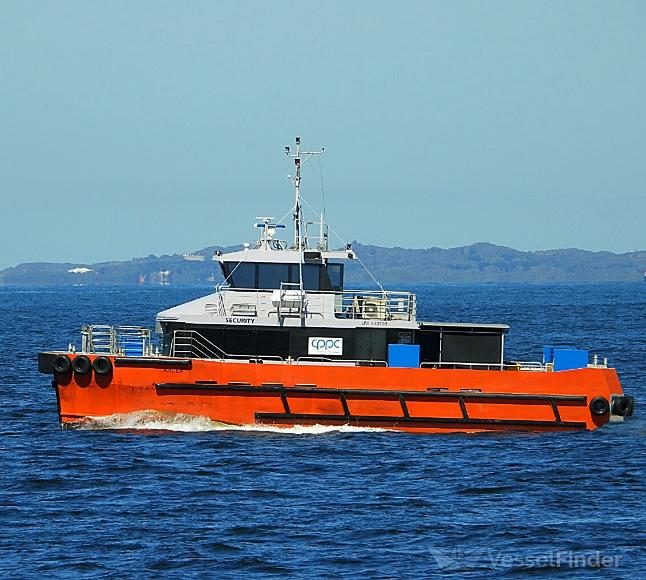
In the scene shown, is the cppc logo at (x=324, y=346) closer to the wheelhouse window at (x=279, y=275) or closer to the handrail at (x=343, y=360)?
the handrail at (x=343, y=360)

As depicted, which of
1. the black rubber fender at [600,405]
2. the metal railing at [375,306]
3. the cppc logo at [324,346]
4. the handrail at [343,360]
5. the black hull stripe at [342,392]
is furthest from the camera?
the metal railing at [375,306]

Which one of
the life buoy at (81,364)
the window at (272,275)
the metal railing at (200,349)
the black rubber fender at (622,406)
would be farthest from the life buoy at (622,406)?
the life buoy at (81,364)

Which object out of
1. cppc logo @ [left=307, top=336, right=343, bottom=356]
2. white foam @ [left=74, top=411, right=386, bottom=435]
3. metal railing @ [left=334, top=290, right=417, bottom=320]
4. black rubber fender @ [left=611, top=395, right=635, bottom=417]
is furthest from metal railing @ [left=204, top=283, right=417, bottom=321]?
black rubber fender @ [left=611, top=395, right=635, bottom=417]

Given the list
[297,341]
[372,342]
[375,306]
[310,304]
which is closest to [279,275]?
[310,304]

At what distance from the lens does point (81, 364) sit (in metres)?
27.2

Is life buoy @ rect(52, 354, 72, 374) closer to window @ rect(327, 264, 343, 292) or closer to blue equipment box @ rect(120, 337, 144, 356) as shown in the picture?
blue equipment box @ rect(120, 337, 144, 356)

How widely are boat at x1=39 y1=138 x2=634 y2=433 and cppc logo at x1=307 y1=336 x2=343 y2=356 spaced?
22mm

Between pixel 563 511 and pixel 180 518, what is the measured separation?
6.13 metres

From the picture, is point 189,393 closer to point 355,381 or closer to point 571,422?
point 355,381

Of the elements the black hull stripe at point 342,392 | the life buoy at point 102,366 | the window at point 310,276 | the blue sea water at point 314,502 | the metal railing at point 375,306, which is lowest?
the blue sea water at point 314,502

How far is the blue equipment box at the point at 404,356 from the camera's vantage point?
27.8 metres

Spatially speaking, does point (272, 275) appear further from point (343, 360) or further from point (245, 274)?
point (343, 360)

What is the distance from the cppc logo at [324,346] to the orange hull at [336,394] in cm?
122

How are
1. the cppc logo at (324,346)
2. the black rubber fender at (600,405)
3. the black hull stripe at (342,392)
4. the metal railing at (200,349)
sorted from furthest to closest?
the cppc logo at (324,346)
the metal railing at (200,349)
the black rubber fender at (600,405)
the black hull stripe at (342,392)
